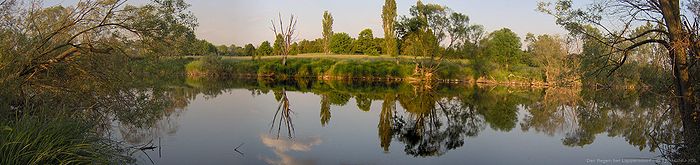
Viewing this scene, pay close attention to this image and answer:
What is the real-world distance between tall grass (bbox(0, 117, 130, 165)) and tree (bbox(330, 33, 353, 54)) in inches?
2508

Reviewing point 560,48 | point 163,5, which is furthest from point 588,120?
point 560,48

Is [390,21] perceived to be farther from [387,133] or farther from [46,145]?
[46,145]

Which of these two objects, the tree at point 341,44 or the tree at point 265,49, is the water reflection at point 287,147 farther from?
the tree at point 265,49

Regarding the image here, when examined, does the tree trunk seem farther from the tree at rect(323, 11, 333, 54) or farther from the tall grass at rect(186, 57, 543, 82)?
the tree at rect(323, 11, 333, 54)

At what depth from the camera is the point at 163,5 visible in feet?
34.0

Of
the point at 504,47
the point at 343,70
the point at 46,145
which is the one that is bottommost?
the point at 46,145

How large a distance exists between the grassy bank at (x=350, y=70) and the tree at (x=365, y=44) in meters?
16.0

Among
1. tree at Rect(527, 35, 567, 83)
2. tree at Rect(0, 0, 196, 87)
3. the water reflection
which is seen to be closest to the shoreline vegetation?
tree at Rect(527, 35, 567, 83)

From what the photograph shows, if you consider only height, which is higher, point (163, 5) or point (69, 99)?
point (163, 5)

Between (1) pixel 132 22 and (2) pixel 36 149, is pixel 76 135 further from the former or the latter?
(1) pixel 132 22

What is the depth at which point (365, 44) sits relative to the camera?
67.5 meters

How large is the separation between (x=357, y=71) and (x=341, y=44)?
25068mm

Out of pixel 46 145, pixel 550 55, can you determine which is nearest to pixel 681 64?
pixel 46 145

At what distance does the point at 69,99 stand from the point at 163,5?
281 centimetres
